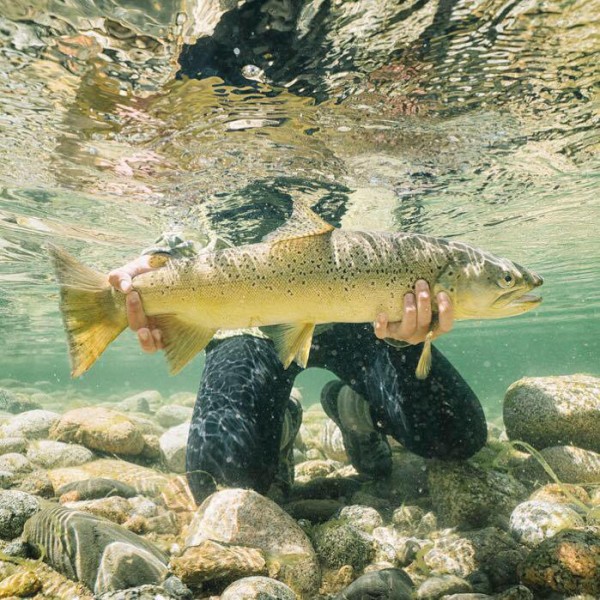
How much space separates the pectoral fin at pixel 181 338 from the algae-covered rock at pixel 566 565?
3.01m

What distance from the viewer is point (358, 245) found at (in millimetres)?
3576

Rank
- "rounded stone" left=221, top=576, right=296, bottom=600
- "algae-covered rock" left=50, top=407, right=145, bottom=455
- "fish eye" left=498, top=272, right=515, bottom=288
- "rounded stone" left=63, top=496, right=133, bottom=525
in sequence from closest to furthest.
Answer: "rounded stone" left=221, top=576, right=296, bottom=600 < "fish eye" left=498, top=272, right=515, bottom=288 < "rounded stone" left=63, top=496, right=133, bottom=525 < "algae-covered rock" left=50, top=407, right=145, bottom=455

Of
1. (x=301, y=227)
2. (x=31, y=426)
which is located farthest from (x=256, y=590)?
(x=31, y=426)

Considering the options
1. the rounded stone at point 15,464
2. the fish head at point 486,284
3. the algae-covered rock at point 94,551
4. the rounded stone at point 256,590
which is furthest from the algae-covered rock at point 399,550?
the rounded stone at point 15,464

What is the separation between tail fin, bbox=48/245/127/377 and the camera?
11.4ft

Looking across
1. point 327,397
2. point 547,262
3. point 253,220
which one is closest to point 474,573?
point 327,397

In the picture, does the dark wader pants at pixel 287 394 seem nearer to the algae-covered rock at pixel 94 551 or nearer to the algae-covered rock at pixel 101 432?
the algae-covered rock at pixel 94 551

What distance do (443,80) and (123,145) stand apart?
5555mm

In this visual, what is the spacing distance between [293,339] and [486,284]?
160 centimetres

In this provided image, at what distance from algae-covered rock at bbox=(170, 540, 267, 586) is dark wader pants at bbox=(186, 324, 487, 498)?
1.48 meters

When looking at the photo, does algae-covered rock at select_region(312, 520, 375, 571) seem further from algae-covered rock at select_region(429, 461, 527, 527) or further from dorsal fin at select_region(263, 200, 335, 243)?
dorsal fin at select_region(263, 200, 335, 243)

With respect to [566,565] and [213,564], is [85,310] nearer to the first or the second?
[213,564]

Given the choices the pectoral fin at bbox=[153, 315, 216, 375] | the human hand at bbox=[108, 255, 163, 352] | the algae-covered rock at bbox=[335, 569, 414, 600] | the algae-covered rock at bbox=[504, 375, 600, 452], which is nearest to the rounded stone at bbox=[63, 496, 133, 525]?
the human hand at bbox=[108, 255, 163, 352]

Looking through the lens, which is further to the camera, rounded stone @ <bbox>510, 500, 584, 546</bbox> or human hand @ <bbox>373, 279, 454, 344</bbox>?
rounded stone @ <bbox>510, 500, 584, 546</bbox>
